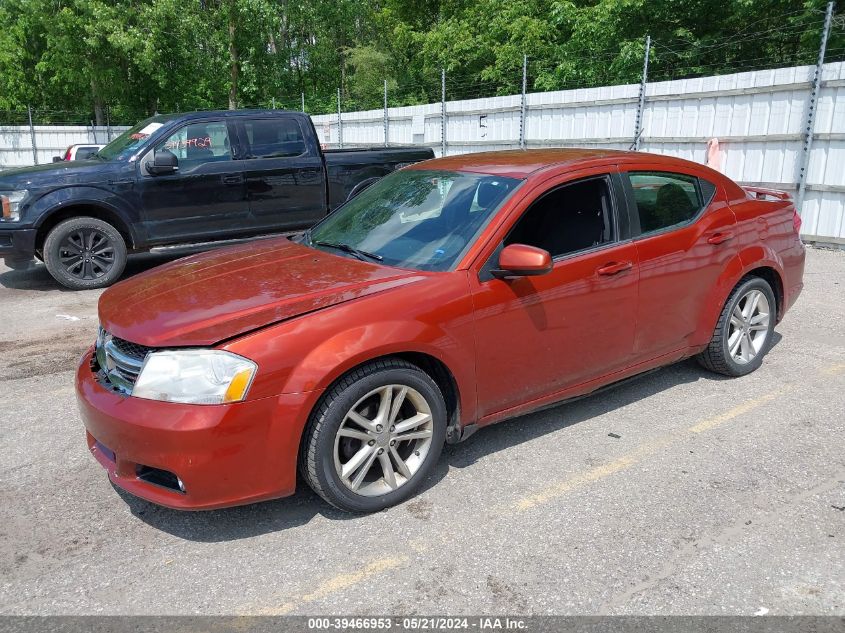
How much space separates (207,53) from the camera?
3378 cm

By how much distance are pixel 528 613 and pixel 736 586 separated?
2.80 feet

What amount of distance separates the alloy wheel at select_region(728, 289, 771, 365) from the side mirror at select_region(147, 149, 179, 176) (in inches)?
240

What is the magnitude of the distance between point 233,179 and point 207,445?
616 cm

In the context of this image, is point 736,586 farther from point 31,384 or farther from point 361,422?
point 31,384

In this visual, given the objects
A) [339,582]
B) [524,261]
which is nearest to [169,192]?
[524,261]

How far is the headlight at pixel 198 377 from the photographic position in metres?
2.81

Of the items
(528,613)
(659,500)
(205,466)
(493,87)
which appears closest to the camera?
(528,613)

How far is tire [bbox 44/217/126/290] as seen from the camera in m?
7.82

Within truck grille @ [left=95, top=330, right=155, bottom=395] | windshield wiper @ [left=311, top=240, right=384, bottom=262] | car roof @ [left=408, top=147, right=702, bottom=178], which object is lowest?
truck grille @ [left=95, top=330, right=155, bottom=395]

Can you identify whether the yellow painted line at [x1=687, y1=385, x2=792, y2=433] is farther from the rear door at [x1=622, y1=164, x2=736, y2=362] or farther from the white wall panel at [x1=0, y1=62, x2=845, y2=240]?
the white wall panel at [x1=0, y1=62, x2=845, y2=240]

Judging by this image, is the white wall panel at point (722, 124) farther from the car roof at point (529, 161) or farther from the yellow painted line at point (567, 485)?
the car roof at point (529, 161)

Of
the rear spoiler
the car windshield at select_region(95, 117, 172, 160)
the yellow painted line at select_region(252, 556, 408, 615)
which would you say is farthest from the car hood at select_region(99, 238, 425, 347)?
the car windshield at select_region(95, 117, 172, 160)

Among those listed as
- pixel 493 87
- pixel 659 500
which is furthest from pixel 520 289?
pixel 493 87

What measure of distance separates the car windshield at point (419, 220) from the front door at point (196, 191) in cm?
433
